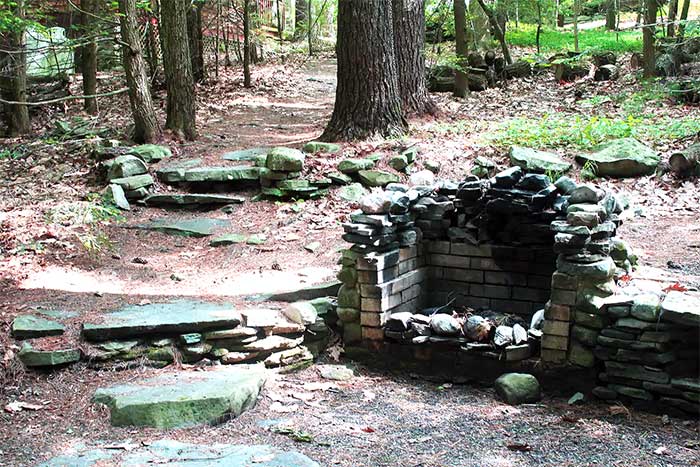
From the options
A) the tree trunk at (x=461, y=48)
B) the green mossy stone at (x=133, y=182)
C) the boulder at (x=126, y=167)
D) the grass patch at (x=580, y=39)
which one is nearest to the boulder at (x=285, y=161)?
the green mossy stone at (x=133, y=182)

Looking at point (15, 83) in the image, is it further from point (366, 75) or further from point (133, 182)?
point (366, 75)

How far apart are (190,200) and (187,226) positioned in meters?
0.79

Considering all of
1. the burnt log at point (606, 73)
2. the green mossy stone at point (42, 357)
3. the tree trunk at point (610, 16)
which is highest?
the tree trunk at point (610, 16)

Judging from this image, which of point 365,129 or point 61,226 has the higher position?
point 365,129

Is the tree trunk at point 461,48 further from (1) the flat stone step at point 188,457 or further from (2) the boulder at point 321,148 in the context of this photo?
(1) the flat stone step at point 188,457

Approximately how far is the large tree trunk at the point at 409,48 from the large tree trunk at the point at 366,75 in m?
0.87

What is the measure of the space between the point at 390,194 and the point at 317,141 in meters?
4.35

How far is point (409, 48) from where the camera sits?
10.5 m

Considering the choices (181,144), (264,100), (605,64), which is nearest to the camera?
(181,144)

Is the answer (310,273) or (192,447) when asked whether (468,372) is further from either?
(192,447)

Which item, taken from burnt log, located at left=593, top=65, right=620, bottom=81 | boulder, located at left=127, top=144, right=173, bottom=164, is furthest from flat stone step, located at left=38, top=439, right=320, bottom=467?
burnt log, located at left=593, top=65, right=620, bottom=81

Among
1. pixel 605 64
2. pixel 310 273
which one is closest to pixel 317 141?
pixel 310 273

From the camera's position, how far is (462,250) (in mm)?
5930

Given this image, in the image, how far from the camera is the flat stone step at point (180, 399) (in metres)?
4.12
